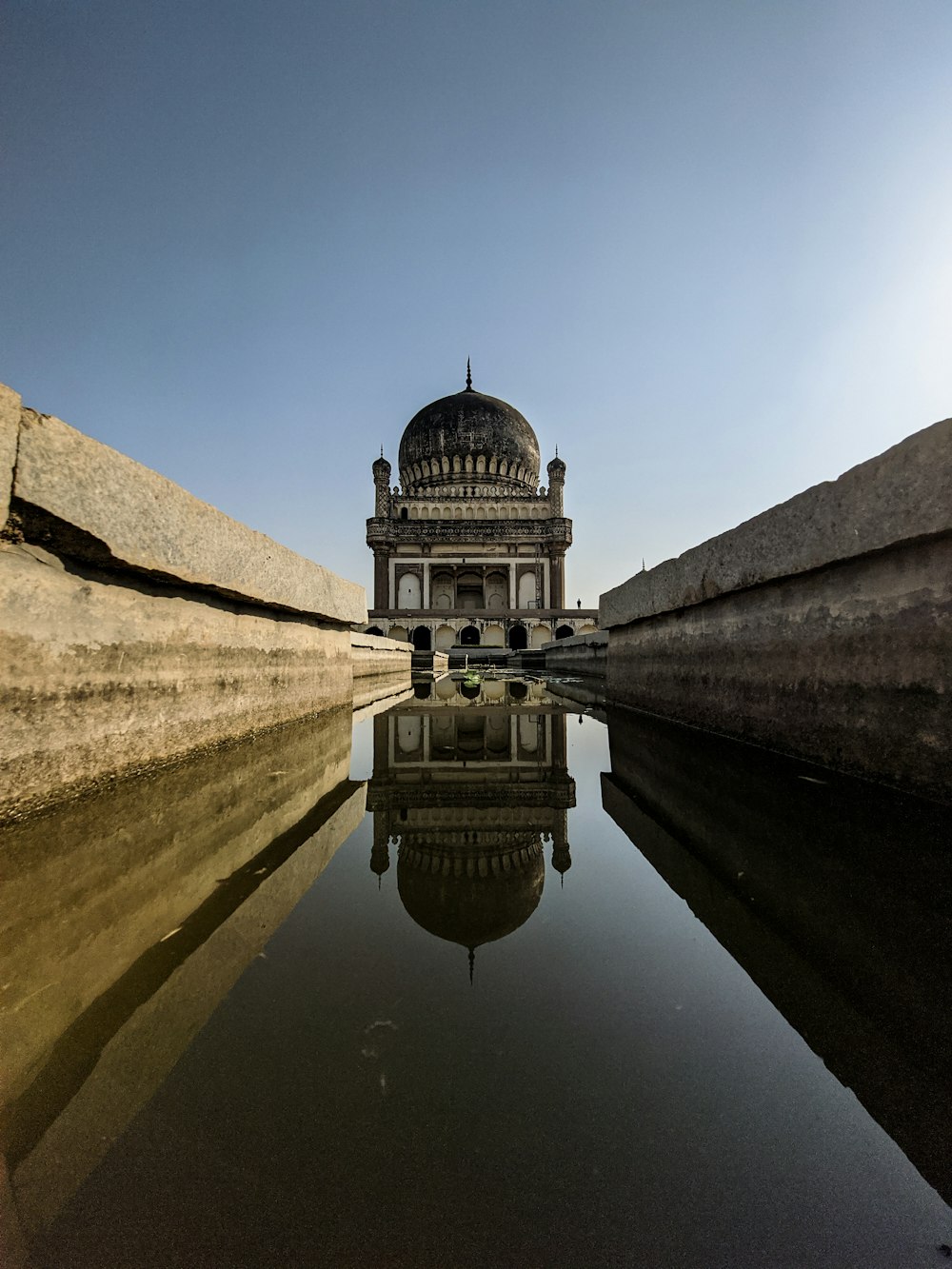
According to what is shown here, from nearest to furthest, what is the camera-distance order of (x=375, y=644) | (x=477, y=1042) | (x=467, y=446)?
(x=477, y=1042), (x=375, y=644), (x=467, y=446)

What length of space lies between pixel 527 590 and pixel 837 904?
1237 inches

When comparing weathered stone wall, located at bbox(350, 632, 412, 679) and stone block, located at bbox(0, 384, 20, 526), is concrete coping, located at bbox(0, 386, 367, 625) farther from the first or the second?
weathered stone wall, located at bbox(350, 632, 412, 679)

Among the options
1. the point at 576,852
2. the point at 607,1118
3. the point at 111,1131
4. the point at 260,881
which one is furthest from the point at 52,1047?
the point at 576,852

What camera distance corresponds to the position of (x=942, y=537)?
6.08 ft

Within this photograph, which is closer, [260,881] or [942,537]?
[260,881]

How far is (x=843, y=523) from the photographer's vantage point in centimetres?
224

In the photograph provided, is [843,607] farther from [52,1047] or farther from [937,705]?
[52,1047]

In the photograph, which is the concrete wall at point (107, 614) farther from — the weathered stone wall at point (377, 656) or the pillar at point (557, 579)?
the pillar at point (557, 579)

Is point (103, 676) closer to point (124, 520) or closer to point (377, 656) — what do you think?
point (124, 520)

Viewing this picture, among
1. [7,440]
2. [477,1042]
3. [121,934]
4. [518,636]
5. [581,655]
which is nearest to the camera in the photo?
[477,1042]

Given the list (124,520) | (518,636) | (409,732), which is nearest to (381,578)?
(518,636)

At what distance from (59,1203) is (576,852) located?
1250 mm

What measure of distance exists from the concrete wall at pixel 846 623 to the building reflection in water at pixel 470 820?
1.04m

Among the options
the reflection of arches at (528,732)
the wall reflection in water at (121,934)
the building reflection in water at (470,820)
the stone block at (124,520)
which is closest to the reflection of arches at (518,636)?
the reflection of arches at (528,732)
